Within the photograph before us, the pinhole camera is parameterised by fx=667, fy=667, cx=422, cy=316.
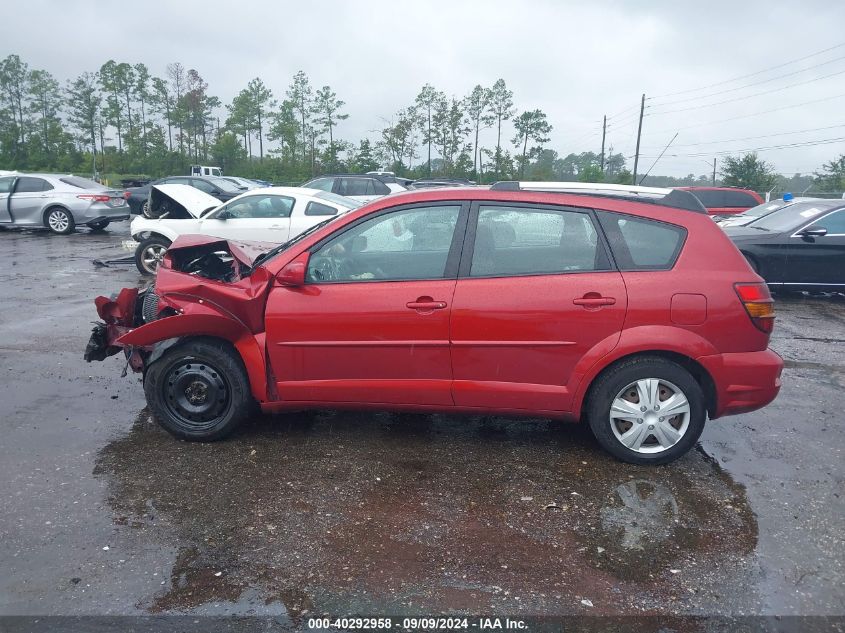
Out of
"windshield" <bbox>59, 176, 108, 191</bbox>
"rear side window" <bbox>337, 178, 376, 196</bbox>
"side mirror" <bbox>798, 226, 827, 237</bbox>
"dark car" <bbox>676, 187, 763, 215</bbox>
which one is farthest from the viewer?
"dark car" <bbox>676, 187, 763, 215</bbox>

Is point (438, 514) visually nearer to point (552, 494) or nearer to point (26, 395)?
point (552, 494)

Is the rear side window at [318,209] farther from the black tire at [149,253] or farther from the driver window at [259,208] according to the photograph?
the black tire at [149,253]

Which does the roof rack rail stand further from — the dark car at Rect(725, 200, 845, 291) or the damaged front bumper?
the dark car at Rect(725, 200, 845, 291)

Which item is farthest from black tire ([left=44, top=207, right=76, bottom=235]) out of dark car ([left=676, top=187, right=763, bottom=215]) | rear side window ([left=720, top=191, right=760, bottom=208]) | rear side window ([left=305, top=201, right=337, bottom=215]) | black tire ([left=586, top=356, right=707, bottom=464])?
rear side window ([left=720, top=191, right=760, bottom=208])

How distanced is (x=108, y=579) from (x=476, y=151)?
4708cm

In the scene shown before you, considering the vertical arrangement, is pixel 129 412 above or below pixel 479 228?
below

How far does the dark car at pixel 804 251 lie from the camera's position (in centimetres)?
970

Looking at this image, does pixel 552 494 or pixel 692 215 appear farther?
pixel 692 215

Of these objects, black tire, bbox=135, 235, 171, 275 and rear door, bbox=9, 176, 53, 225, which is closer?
black tire, bbox=135, 235, 171, 275

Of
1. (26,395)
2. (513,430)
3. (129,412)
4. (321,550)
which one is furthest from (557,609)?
(26,395)

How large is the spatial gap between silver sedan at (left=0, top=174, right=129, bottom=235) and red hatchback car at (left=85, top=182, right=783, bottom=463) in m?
14.7

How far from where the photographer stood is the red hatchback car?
13.1ft

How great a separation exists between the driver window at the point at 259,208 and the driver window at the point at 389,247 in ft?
21.8

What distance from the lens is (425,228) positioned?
14.1 feet
